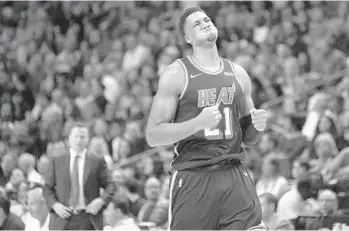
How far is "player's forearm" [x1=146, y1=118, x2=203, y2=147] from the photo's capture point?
5291 millimetres

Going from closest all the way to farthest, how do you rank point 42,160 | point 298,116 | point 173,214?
point 173,214, point 42,160, point 298,116

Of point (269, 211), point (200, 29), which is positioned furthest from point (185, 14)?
point (269, 211)

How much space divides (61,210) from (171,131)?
2.96 m

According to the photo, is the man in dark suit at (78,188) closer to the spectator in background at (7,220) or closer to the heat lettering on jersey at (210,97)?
the spectator in background at (7,220)

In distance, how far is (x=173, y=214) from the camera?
5539mm

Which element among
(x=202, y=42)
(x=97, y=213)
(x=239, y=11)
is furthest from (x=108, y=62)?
(x=202, y=42)

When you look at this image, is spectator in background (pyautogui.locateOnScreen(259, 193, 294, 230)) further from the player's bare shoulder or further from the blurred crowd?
the player's bare shoulder

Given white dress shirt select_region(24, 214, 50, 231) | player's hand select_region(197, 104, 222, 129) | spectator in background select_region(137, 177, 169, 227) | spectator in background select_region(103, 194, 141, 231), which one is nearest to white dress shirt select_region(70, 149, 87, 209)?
white dress shirt select_region(24, 214, 50, 231)

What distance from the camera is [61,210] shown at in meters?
8.05

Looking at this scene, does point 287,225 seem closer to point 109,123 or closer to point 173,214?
point 173,214

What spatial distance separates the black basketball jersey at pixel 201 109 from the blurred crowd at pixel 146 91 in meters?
3.04

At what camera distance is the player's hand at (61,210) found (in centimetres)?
805

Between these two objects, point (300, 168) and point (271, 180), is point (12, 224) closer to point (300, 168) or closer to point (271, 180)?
point (271, 180)

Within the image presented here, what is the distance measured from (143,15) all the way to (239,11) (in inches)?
94.9
